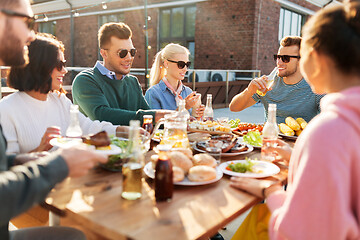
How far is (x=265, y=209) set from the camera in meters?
1.60

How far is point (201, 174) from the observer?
59.5 inches

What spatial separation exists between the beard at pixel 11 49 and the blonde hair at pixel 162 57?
243 cm

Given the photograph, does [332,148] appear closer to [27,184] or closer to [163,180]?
[163,180]

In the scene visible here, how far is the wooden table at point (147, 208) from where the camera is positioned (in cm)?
109

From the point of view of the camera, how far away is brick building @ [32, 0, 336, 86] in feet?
39.7

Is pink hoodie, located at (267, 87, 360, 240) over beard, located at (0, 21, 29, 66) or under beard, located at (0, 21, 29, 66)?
under

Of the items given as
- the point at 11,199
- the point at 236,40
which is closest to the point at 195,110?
the point at 11,199

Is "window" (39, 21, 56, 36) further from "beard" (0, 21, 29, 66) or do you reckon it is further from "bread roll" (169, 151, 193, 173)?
Answer: "bread roll" (169, 151, 193, 173)

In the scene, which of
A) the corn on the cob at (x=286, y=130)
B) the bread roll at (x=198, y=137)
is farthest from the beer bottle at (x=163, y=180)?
the corn on the cob at (x=286, y=130)

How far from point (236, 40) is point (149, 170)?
11511 millimetres

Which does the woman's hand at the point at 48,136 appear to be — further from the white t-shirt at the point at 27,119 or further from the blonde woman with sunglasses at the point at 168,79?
the blonde woman with sunglasses at the point at 168,79

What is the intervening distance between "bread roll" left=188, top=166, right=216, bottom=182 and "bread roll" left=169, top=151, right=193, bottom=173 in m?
0.04

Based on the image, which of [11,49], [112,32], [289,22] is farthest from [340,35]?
[289,22]

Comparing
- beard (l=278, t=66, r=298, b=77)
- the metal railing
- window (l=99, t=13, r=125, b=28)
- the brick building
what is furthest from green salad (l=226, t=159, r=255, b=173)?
window (l=99, t=13, r=125, b=28)
